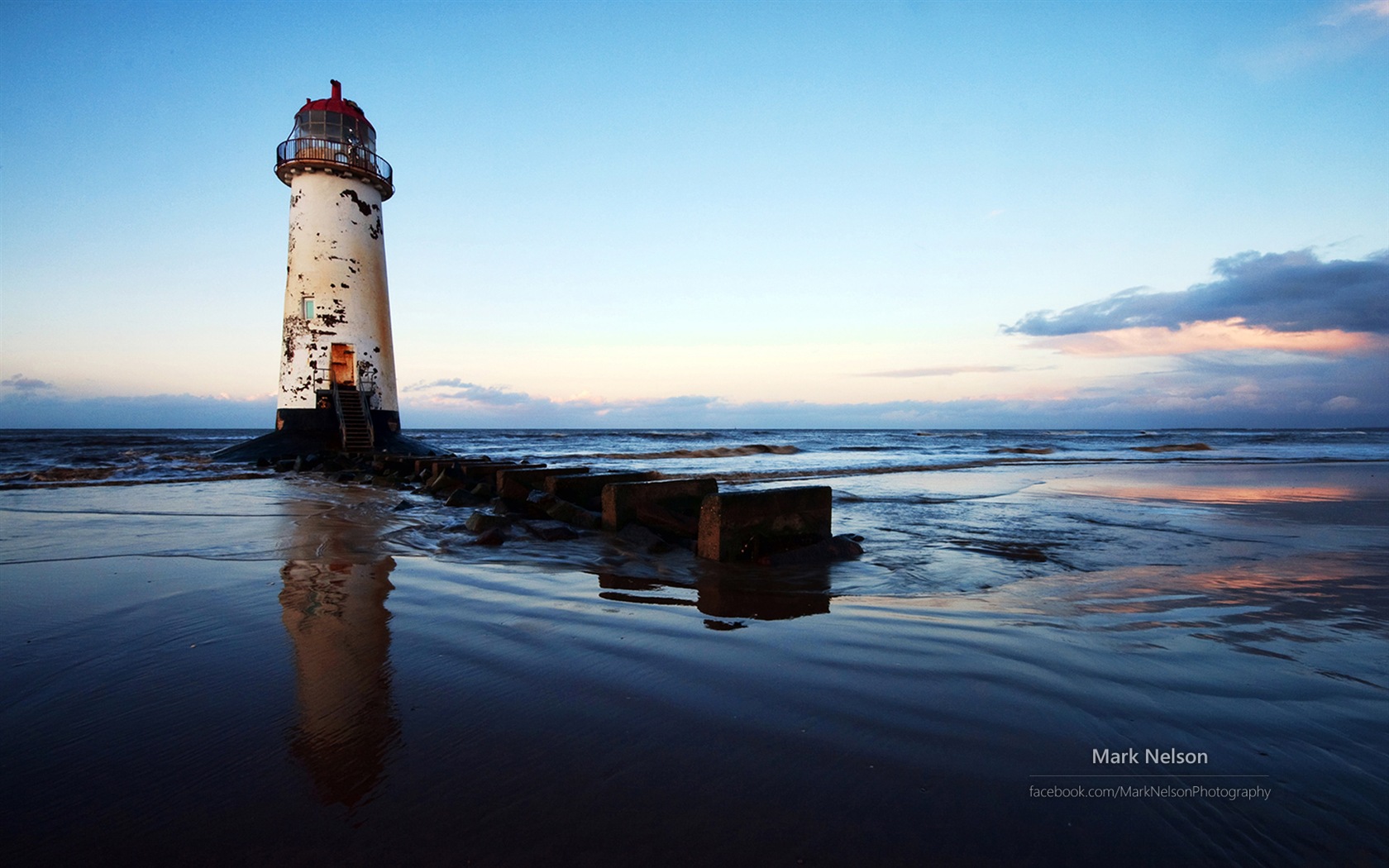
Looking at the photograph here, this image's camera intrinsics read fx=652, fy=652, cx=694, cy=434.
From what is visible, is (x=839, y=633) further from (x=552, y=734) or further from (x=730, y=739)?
(x=552, y=734)

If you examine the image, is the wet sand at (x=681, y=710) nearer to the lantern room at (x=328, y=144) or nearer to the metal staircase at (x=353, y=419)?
the metal staircase at (x=353, y=419)

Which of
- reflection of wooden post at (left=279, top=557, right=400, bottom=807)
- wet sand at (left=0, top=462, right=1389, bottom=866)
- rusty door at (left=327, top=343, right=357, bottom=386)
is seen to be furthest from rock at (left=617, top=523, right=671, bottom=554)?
rusty door at (left=327, top=343, right=357, bottom=386)

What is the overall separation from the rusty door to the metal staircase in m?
0.17

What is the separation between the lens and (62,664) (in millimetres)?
2723

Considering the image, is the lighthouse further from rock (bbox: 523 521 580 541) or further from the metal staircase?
rock (bbox: 523 521 580 541)

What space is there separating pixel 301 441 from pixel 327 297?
13.5 ft

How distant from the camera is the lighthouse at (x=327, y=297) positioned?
18250mm

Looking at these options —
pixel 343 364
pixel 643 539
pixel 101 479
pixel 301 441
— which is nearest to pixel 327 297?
pixel 343 364

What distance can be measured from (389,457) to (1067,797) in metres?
15.2

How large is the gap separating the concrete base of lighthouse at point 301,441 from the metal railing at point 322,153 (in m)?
6.99

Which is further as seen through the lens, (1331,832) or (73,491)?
(73,491)

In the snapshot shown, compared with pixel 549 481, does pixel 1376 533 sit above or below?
below

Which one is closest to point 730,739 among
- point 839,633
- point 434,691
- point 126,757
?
point 434,691

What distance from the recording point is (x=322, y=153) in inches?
720
